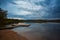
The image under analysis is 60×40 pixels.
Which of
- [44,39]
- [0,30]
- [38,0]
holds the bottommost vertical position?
[44,39]

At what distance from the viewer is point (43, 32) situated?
3.53 metres

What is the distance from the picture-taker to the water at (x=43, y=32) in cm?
329

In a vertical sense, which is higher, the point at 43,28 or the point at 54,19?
the point at 54,19

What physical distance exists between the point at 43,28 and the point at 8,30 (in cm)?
86

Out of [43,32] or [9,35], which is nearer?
[9,35]

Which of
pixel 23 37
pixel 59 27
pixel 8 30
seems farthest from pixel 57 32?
pixel 8 30

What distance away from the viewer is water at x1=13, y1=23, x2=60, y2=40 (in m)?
3.29

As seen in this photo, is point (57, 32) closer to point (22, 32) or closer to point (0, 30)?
point (22, 32)

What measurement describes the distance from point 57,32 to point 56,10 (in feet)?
1.65

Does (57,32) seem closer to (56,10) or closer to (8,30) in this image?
(56,10)

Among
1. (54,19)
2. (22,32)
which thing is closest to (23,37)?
(22,32)

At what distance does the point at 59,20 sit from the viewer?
10.8ft

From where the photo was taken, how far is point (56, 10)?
3266mm

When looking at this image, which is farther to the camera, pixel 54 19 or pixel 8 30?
pixel 8 30
